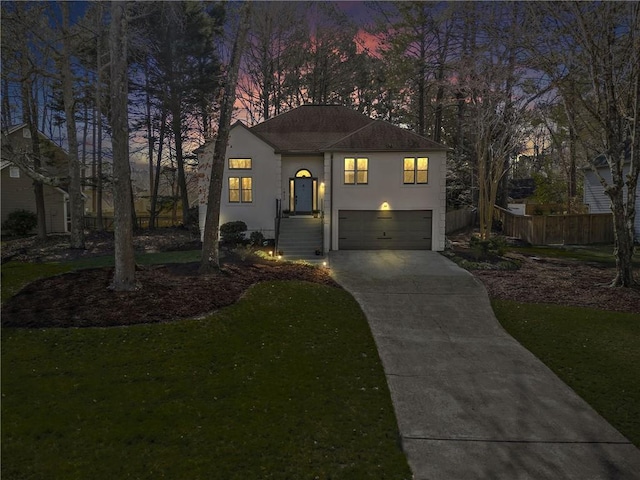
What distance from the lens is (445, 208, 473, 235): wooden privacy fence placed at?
27.2m

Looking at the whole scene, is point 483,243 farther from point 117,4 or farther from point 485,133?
point 117,4

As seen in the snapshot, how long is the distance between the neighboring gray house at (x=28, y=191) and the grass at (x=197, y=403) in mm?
23100

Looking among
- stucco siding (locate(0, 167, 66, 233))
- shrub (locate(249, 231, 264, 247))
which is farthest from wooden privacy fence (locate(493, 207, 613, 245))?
stucco siding (locate(0, 167, 66, 233))

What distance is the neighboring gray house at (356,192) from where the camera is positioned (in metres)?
20.0

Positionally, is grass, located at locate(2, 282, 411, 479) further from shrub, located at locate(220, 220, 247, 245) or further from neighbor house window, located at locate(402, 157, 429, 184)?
neighbor house window, located at locate(402, 157, 429, 184)

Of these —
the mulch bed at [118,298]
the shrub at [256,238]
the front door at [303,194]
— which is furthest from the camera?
the front door at [303,194]

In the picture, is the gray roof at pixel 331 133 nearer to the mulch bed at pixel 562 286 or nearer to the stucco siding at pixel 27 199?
the mulch bed at pixel 562 286

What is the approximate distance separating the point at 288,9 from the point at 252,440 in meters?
33.0

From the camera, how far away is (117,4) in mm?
10320

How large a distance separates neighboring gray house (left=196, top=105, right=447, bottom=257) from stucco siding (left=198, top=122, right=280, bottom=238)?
0.05 metres

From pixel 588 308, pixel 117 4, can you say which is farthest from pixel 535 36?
pixel 117 4

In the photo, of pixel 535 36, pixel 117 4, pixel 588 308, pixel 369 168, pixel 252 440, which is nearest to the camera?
pixel 252 440

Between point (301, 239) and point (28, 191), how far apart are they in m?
21.2

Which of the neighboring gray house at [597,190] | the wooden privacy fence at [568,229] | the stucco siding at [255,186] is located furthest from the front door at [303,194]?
the neighboring gray house at [597,190]
